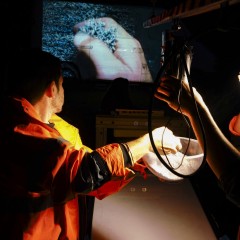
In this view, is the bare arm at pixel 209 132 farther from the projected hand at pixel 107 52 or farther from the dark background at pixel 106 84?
the projected hand at pixel 107 52

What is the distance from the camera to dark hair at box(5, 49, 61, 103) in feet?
4.97

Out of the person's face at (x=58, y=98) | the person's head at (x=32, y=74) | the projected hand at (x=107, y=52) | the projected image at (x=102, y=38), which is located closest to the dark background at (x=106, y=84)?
the projected image at (x=102, y=38)

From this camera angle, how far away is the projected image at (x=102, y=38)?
10.4 m

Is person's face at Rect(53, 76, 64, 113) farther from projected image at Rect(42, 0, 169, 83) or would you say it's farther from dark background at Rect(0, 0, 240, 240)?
projected image at Rect(42, 0, 169, 83)

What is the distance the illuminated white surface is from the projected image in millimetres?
8877

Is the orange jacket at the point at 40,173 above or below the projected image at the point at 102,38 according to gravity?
above

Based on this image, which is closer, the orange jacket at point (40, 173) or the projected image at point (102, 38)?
the orange jacket at point (40, 173)

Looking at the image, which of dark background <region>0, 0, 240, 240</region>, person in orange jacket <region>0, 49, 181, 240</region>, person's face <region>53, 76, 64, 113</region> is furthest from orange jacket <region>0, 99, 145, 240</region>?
dark background <region>0, 0, 240, 240</region>

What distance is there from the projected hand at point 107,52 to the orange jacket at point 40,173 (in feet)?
31.3

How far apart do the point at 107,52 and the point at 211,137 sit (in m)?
10.1

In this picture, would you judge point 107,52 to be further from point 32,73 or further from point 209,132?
point 209,132

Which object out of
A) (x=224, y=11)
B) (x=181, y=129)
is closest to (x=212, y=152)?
(x=224, y=11)

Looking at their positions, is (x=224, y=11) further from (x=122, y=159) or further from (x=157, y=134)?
(x=122, y=159)

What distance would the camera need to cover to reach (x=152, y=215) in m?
1.95
